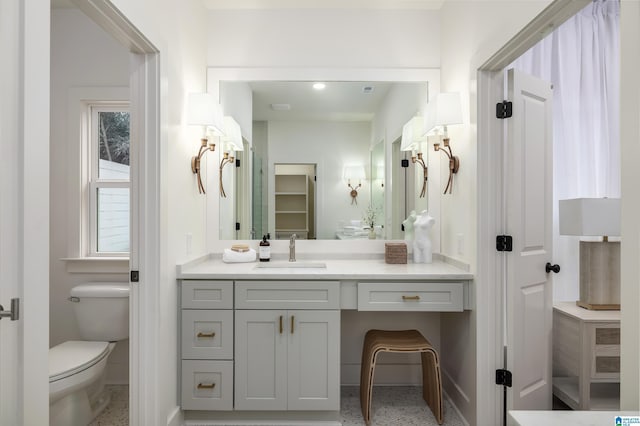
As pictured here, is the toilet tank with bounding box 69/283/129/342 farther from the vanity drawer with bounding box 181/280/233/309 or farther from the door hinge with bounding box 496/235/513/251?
the door hinge with bounding box 496/235/513/251

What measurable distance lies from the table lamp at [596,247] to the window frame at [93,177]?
117 inches

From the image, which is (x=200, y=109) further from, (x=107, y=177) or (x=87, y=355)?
(x=87, y=355)

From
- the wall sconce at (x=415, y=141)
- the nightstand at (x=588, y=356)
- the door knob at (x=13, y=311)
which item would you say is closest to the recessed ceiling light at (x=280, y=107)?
the wall sconce at (x=415, y=141)

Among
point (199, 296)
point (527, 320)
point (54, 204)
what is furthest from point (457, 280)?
point (54, 204)

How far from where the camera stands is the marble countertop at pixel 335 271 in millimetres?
2176

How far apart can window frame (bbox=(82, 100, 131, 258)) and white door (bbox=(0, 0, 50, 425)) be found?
5.87 ft

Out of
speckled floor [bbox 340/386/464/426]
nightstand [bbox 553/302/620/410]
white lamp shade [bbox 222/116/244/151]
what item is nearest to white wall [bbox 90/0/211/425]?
white lamp shade [bbox 222/116/244/151]

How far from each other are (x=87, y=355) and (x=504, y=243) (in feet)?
7.74

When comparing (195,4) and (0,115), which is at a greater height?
(195,4)

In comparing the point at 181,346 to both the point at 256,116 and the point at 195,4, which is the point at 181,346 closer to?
the point at 256,116

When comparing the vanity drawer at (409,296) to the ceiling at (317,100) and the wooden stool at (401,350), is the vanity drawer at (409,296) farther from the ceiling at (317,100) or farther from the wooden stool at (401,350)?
the ceiling at (317,100)

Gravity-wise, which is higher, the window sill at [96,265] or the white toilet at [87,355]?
the window sill at [96,265]

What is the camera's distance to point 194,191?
8.23 feet

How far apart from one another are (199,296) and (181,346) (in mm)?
296
